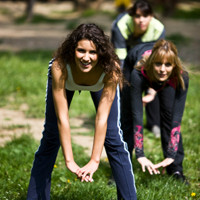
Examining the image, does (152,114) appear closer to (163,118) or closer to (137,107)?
(163,118)

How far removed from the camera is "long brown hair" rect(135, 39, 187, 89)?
2957 mm

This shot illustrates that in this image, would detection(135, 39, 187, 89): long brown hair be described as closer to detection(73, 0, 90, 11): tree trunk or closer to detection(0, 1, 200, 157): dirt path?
detection(0, 1, 200, 157): dirt path

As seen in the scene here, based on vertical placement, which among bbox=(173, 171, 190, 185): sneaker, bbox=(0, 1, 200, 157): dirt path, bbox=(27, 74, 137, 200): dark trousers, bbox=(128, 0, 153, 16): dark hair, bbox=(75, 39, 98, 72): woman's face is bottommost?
bbox=(0, 1, 200, 157): dirt path

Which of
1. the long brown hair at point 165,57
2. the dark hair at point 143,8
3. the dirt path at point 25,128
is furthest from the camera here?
the dirt path at point 25,128

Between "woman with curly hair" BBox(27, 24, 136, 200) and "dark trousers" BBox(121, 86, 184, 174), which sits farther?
"dark trousers" BBox(121, 86, 184, 174)

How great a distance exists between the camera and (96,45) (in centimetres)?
Answer: 239

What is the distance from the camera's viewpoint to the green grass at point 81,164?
3082 mm

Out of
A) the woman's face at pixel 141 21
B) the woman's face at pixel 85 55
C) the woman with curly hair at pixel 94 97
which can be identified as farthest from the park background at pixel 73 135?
the woman's face at pixel 141 21

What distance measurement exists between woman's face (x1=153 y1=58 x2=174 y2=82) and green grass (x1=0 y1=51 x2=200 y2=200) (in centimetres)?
90

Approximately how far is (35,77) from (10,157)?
3.37 meters

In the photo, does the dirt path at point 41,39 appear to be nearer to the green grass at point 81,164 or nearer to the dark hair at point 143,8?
the green grass at point 81,164

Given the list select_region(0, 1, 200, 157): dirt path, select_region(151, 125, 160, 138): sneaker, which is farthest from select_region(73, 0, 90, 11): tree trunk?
select_region(151, 125, 160, 138): sneaker

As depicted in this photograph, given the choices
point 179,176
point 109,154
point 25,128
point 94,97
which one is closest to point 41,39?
point 25,128

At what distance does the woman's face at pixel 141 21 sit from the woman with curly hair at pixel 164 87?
2.78 ft
